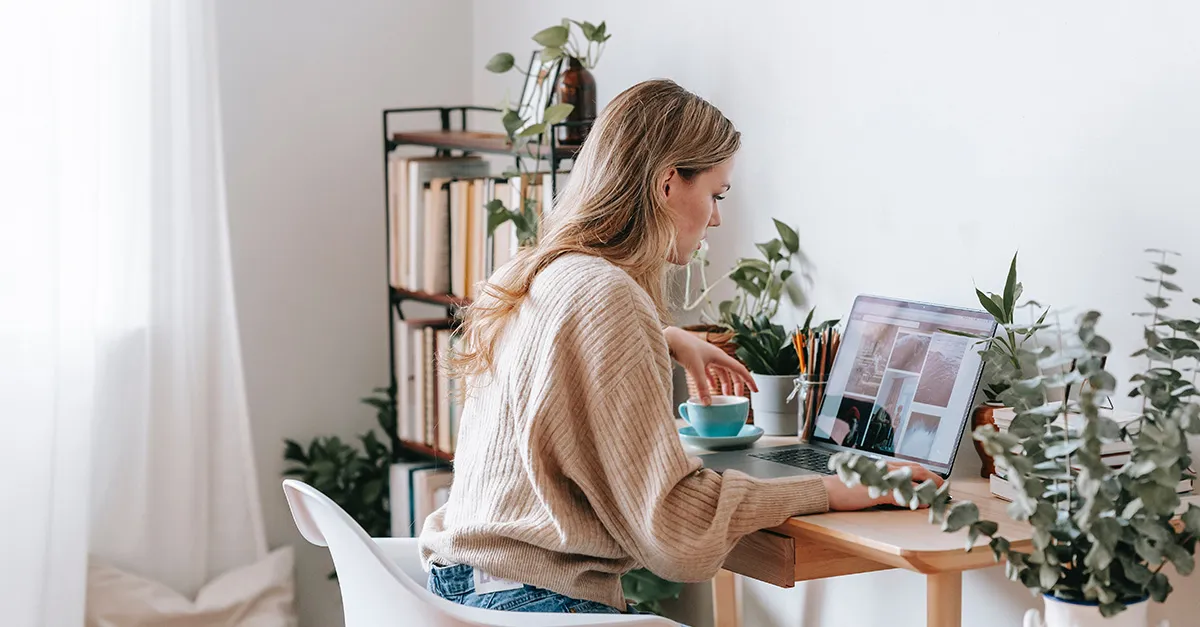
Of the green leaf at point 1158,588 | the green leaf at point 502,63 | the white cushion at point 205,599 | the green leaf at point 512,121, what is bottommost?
the white cushion at point 205,599

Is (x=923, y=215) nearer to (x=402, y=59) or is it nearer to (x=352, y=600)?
(x=352, y=600)

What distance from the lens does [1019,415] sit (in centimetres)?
136

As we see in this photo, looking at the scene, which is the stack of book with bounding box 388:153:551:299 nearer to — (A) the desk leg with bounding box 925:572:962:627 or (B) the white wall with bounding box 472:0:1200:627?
(B) the white wall with bounding box 472:0:1200:627

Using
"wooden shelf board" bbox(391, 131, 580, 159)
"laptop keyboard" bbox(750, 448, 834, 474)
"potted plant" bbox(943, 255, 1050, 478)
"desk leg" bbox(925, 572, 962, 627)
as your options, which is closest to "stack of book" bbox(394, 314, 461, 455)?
"wooden shelf board" bbox(391, 131, 580, 159)

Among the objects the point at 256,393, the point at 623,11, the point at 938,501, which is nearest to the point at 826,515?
the point at 938,501

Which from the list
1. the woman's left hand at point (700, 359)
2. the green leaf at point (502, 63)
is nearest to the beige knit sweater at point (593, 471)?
the woman's left hand at point (700, 359)

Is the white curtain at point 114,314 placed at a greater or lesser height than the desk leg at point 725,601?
greater

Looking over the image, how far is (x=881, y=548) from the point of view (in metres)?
1.43

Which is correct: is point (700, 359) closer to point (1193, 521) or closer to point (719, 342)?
point (719, 342)

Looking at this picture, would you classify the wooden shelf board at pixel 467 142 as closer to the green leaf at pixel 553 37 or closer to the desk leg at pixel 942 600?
the green leaf at pixel 553 37

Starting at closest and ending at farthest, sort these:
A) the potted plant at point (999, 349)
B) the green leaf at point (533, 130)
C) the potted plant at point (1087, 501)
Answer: the potted plant at point (1087, 501), the potted plant at point (999, 349), the green leaf at point (533, 130)

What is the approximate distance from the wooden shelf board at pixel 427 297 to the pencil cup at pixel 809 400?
877mm

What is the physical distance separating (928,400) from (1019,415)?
425 mm

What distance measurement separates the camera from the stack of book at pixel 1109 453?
152 cm
